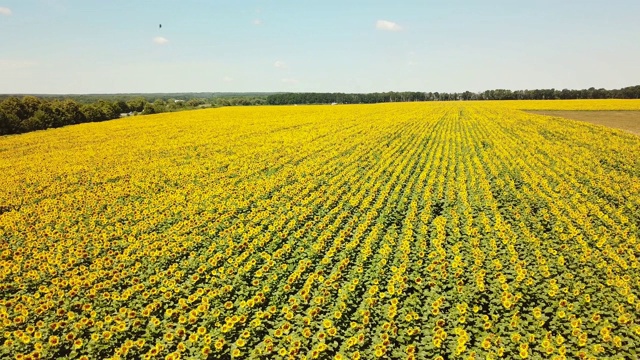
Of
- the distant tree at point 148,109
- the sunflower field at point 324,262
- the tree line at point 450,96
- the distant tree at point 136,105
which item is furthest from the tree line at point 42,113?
the tree line at point 450,96

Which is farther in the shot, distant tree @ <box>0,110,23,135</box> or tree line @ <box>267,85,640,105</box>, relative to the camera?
tree line @ <box>267,85,640,105</box>

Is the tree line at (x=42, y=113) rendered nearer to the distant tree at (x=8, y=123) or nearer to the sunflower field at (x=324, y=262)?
the distant tree at (x=8, y=123)

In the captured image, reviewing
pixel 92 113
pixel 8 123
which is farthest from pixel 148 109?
pixel 8 123

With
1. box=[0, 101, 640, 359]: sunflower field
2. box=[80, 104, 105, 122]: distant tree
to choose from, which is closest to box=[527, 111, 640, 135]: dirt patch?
box=[0, 101, 640, 359]: sunflower field

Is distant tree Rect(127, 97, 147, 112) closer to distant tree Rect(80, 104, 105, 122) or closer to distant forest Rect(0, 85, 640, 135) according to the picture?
distant forest Rect(0, 85, 640, 135)

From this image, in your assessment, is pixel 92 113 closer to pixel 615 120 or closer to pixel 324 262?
pixel 324 262

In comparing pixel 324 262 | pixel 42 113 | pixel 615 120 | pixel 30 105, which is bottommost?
pixel 324 262
